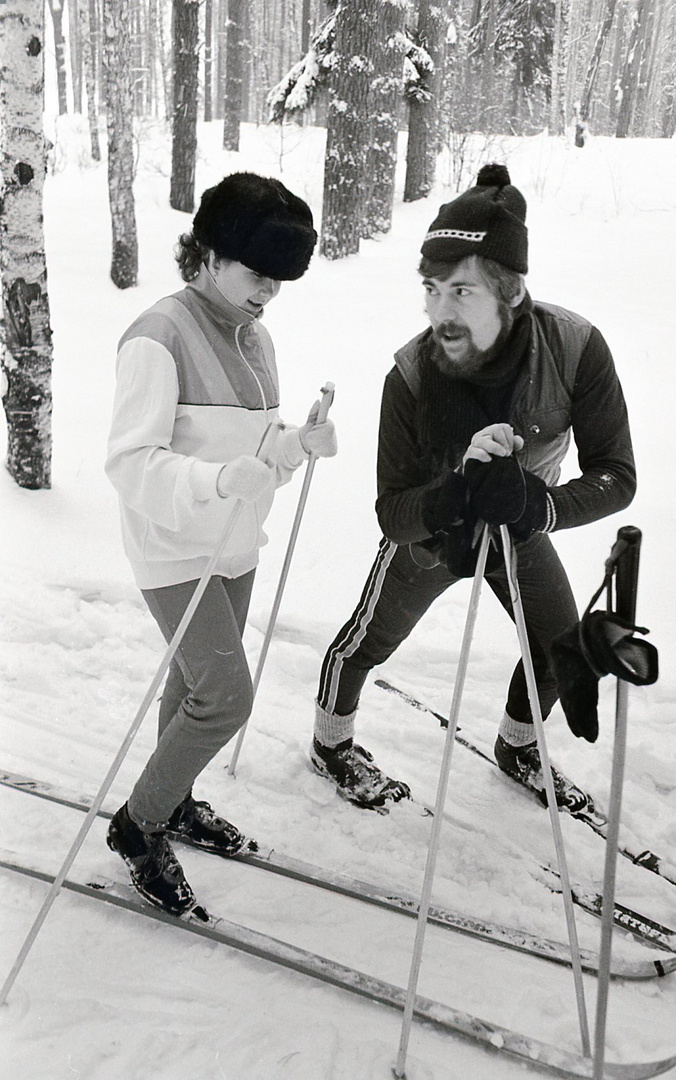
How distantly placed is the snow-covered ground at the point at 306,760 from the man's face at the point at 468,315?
4.25ft

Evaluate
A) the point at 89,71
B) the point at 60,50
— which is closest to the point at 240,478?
the point at 89,71

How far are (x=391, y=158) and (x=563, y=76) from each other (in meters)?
3.57

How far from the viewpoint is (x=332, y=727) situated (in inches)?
90.0

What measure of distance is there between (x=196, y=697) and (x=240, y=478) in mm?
506

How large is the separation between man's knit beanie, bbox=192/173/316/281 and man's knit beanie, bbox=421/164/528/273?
0.28 meters

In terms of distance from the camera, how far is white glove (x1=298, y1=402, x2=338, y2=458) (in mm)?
1803

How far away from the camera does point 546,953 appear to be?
1.76 meters

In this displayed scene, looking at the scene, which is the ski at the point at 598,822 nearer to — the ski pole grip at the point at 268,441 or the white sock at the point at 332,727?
the white sock at the point at 332,727

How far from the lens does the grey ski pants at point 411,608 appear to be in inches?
80.0

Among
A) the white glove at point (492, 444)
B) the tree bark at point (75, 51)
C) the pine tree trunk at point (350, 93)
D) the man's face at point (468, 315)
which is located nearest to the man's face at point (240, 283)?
the man's face at point (468, 315)

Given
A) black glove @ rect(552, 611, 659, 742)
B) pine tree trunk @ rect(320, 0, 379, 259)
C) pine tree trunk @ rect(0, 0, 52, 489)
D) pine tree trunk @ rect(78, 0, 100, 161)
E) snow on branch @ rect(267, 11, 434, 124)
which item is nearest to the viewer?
black glove @ rect(552, 611, 659, 742)

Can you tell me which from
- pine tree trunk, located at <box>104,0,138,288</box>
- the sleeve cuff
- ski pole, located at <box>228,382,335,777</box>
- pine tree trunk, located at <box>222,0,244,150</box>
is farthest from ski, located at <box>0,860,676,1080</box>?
pine tree trunk, located at <box>222,0,244,150</box>

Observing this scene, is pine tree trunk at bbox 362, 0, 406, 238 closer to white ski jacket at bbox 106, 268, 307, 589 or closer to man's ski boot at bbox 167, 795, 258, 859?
white ski jacket at bbox 106, 268, 307, 589

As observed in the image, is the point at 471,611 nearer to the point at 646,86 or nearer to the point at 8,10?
the point at 8,10
